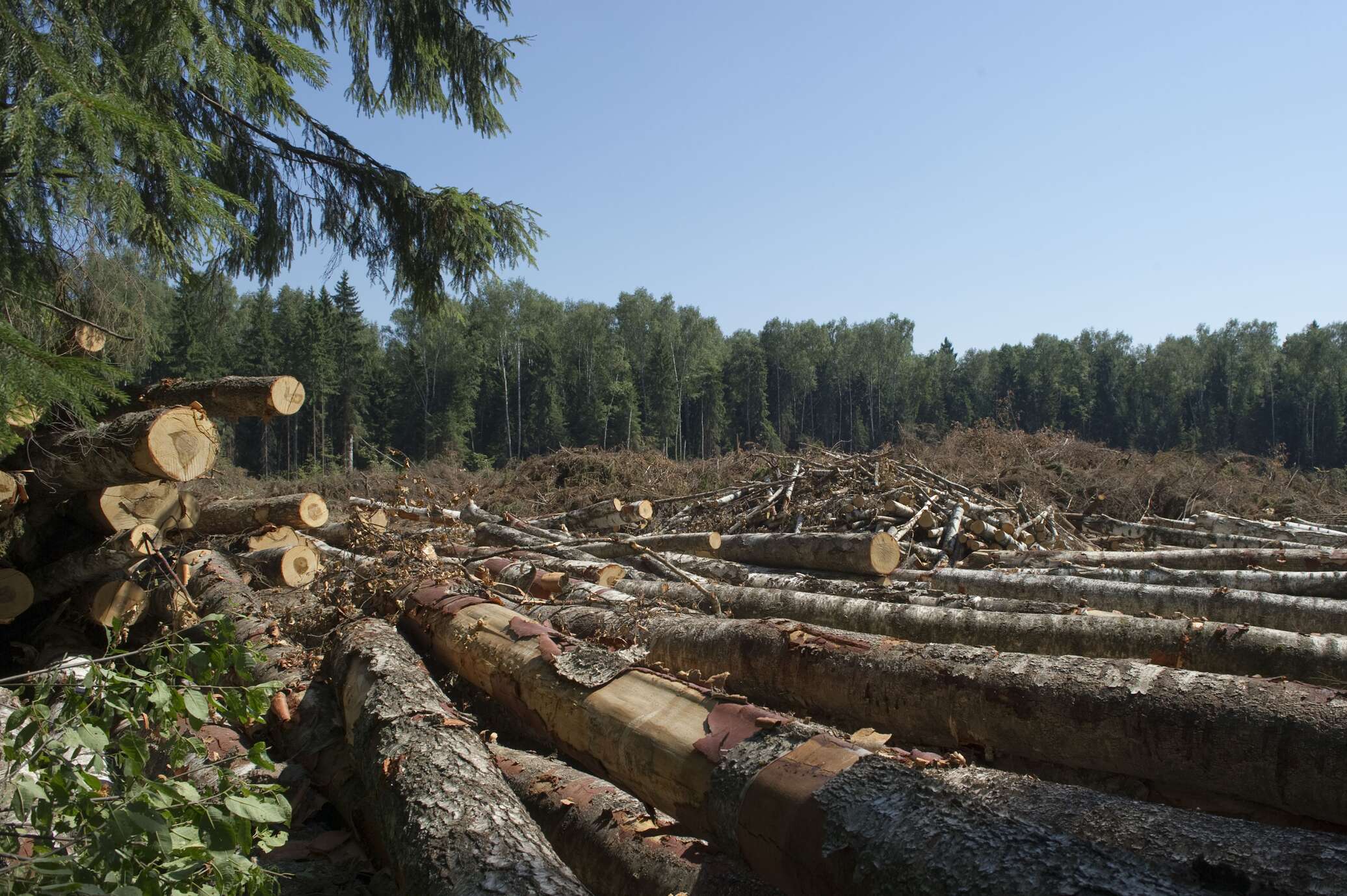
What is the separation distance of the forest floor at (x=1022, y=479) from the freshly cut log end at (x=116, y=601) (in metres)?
3.52

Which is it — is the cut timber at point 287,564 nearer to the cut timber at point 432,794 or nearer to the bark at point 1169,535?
the cut timber at point 432,794

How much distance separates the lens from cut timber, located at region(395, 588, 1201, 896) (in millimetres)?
1808

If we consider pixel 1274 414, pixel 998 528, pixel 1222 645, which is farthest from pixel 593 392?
pixel 1222 645

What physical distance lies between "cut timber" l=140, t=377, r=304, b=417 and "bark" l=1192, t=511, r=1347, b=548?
1154cm

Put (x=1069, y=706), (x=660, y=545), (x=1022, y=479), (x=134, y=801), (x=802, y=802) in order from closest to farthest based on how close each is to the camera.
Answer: (x=134, y=801) < (x=802, y=802) < (x=1069, y=706) < (x=660, y=545) < (x=1022, y=479)

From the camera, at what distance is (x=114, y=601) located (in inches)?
249

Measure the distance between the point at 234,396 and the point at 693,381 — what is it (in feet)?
173

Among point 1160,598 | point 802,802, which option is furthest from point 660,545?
point 802,802

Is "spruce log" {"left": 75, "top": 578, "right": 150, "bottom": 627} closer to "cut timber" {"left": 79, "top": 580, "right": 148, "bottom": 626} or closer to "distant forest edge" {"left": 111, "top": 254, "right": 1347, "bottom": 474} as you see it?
"cut timber" {"left": 79, "top": 580, "right": 148, "bottom": 626}

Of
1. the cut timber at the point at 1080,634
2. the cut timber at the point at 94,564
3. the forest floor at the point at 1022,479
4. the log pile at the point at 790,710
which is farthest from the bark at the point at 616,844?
the forest floor at the point at 1022,479

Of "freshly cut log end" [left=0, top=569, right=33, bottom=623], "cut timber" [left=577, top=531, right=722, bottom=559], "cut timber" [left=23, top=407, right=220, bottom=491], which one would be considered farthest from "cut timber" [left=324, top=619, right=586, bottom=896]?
"cut timber" [left=577, top=531, right=722, bottom=559]

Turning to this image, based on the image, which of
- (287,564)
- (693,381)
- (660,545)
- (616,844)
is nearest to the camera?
(616,844)

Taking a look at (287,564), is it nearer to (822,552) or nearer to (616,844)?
(822,552)

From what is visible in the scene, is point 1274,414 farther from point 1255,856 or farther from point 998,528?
point 1255,856
